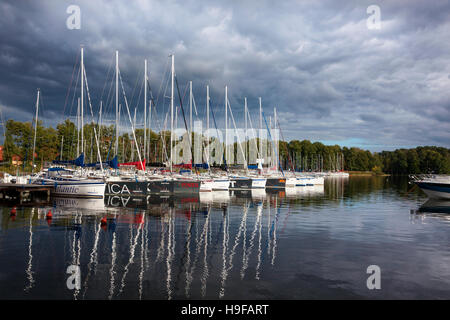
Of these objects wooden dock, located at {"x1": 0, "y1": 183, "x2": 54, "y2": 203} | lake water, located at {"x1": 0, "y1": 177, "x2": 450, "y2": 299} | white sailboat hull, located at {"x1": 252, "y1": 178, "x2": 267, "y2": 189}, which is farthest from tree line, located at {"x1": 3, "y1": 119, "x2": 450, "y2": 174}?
lake water, located at {"x1": 0, "y1": 177, "x2": 450, "y2": 299}

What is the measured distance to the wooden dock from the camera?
118 feet

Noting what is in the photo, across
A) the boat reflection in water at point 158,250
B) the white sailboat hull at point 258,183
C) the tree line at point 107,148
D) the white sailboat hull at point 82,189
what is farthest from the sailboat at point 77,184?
the white sailboat hull at point 258,183

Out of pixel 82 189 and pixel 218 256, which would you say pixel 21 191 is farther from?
pixel 218 256

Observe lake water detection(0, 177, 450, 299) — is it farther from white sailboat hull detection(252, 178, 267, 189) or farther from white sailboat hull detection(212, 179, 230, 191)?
white sailboat hull detection(252, 178, 267, 189)

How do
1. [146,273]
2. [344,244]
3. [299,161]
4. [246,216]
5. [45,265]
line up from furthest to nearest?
[299,161]
[246,216]
[344,244]
[45,265]
[146,273]

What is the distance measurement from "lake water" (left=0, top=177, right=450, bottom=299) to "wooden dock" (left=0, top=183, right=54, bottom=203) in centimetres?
1210

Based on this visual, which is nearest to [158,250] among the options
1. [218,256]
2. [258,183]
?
[218,256]

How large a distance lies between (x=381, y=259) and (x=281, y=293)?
21.9ft

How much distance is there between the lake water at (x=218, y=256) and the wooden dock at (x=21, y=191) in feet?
39.7

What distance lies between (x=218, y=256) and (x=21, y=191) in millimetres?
31503

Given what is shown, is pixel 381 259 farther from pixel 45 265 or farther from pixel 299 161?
pixel 299 161

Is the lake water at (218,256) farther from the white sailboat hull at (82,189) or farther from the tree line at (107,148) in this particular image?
the tree line at (107,148)
